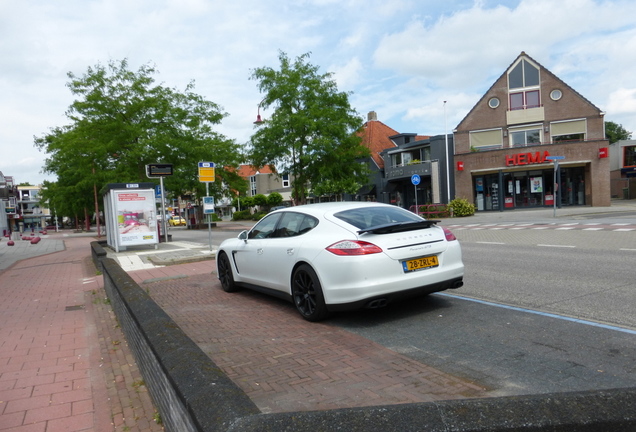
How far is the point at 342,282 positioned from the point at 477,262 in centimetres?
559

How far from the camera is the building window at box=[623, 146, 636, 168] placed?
4678 cm

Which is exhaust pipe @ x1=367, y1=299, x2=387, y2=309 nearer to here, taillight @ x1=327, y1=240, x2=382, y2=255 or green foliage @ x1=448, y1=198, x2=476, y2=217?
taillight @ x1=327, y1=240, x2=382, y2=255

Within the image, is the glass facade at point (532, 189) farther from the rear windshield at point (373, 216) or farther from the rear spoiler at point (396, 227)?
the rear spoiler at point (396, 227)

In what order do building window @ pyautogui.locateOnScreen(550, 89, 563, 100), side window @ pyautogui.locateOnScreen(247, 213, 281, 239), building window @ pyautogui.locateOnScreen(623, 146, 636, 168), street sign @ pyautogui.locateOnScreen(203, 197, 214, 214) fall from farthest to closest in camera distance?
building window @ pyautogui.locateOnScreen(623, 146, 636, 168) → building window @ pyautogui.locateOnScreen(550, 89, 563, 100) → street sign @ pyautogui.locateOnScreen(203, 197, 214, 214) → side window @ pyautogui.locateOnScreen(247, 213, 281, 239)

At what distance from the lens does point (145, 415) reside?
135 inches

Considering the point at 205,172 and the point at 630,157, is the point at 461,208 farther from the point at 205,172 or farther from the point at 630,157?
the point at 630,157

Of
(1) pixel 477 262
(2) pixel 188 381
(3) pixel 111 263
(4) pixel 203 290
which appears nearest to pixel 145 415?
(2) pixel 188 381

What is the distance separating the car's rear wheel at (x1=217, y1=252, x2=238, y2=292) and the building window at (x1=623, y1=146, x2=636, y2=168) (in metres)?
51.0

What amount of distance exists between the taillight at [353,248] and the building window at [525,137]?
33787 millimetres

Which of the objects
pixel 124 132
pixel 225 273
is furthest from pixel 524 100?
pixel 225 273

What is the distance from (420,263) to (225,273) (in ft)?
12.1

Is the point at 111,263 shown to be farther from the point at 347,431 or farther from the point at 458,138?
the point at 458,138

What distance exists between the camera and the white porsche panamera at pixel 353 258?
16.8 ft

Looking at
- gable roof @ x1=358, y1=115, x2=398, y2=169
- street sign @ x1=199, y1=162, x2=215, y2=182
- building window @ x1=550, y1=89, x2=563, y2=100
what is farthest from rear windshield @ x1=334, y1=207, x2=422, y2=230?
gable roof @ x1=358, y1=115, x2=398, y2=169
